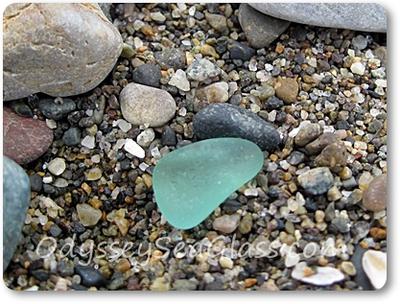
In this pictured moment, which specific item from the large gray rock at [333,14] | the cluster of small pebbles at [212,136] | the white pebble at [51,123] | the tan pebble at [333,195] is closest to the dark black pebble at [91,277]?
the cluster of small pebbles at [212,136]

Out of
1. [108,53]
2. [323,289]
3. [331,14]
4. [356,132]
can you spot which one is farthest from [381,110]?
[108,53]

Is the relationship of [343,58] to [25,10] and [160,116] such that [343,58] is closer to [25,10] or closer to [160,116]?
[160,116]

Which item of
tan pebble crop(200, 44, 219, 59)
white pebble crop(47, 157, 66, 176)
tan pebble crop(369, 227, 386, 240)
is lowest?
white pebble crop(47, 157, 66, 176)

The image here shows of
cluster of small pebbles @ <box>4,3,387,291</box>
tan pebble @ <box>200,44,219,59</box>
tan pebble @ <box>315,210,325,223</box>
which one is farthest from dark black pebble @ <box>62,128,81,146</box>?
tan pebble @ <box>315,210,325,223</box>

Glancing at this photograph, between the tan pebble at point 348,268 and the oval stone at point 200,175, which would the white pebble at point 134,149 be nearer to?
the oval stone at point 200,175

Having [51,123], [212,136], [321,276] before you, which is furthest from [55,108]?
[321,276]

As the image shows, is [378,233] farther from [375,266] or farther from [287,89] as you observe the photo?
[287,89]

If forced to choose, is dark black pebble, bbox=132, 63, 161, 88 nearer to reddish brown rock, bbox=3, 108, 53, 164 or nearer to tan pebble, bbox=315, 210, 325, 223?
reddish brown rock, bbox=3, 108, 53, 164
